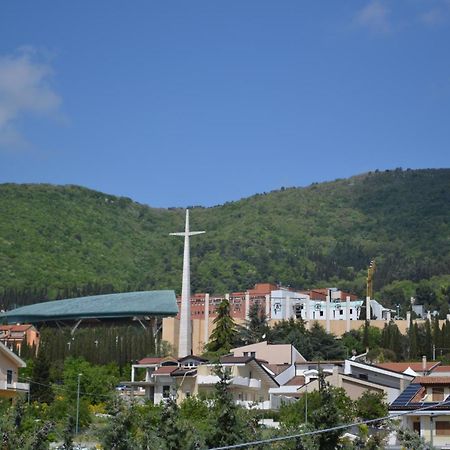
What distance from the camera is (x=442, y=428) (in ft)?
143

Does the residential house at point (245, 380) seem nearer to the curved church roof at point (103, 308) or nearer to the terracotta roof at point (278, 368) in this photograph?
the terracotta roof at point (278, 368)

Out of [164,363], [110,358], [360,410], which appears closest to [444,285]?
[110,358]

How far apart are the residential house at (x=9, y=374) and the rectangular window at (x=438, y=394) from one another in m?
21.6

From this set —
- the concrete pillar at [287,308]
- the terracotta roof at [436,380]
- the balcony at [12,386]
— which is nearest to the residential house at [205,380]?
the balcony at [12,386]

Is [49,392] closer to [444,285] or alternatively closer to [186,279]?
[186,279]

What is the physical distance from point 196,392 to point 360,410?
13.1 m

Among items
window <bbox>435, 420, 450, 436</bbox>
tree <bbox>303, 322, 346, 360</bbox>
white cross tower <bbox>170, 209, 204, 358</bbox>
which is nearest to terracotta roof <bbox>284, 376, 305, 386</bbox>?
tree <bbox>303, 322, 346, 360</bbox>

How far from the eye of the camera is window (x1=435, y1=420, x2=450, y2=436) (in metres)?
43.5

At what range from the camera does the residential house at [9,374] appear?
189 ft

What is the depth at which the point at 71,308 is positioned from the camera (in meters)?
140

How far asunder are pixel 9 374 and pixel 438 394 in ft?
75.6

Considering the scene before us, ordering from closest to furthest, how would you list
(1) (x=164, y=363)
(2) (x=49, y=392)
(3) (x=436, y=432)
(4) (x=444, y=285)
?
(3) (x=436, y=432) < (2) (x=49, y=392) < (1) (x=164, y=363) < (4) (x=444, y=285)

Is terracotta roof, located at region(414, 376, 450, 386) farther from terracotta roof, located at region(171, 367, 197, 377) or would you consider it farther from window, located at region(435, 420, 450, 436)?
Answer: terracotta roof, located at region(171, 367, 197, 377)

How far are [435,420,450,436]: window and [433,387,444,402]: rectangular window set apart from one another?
99.2 inches
